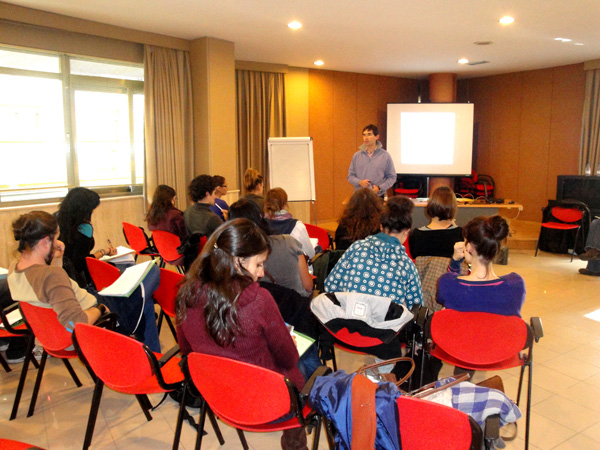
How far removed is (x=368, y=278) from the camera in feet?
7.97

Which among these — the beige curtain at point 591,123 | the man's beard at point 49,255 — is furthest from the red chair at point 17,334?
the beige curtain at point 591,123

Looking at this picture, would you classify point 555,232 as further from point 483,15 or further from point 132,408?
point 132,408

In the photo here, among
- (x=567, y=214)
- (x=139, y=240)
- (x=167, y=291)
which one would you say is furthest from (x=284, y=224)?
(x=567, y=214)

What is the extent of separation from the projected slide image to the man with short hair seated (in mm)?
7194

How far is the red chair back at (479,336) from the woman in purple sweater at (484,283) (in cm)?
13

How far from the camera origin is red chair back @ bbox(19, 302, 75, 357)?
2.26 m

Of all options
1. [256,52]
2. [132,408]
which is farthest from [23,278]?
[256,52]

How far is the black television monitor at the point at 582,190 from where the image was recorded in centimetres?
673

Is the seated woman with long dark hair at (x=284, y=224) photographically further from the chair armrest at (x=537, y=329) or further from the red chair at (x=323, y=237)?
the chair armrest at (x=537, y=329)

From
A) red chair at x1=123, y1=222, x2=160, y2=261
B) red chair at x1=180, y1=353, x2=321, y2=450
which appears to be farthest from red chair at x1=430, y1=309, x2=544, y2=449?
red chair at x1=123, y1=222, x2=160, y2=261

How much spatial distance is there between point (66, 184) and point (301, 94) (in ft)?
13.9

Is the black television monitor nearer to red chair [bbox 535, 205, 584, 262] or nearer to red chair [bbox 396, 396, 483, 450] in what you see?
red chair [bbox 535, 205, 584, 262]

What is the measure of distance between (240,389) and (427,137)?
8039mm

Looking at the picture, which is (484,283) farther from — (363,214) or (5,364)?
(5,364)
